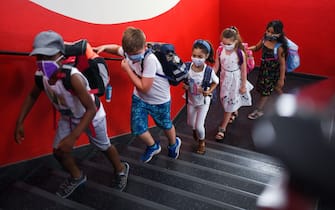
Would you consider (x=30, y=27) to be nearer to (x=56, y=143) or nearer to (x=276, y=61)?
(x=56, y=143)

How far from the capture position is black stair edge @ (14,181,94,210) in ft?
7.88

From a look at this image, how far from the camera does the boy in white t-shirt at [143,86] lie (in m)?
2.64

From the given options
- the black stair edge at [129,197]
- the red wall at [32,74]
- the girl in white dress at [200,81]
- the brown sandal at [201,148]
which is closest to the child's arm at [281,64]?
the girl in white dress at [200,81]

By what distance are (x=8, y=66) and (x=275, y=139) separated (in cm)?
233

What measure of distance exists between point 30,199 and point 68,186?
261 millimetres

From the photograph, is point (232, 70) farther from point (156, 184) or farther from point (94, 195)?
point (94, 195)

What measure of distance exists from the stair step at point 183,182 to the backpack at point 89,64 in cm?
83

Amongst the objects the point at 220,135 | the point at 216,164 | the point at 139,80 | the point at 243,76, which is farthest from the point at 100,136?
the point at 220,135

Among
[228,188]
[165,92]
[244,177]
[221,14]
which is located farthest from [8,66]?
[221,14]

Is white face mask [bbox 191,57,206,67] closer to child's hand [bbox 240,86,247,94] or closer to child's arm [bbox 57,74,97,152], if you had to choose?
child's hand [bbox 240,86,247,94]

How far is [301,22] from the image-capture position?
5.30 meters

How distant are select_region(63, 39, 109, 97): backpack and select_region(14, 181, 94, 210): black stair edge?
0.74 m

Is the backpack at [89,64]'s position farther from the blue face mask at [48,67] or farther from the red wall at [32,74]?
the red wall at [32,74]

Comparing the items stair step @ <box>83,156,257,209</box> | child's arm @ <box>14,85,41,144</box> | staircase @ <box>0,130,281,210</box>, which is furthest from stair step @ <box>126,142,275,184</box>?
child's arm @ <box>14,85,41,144</box>
